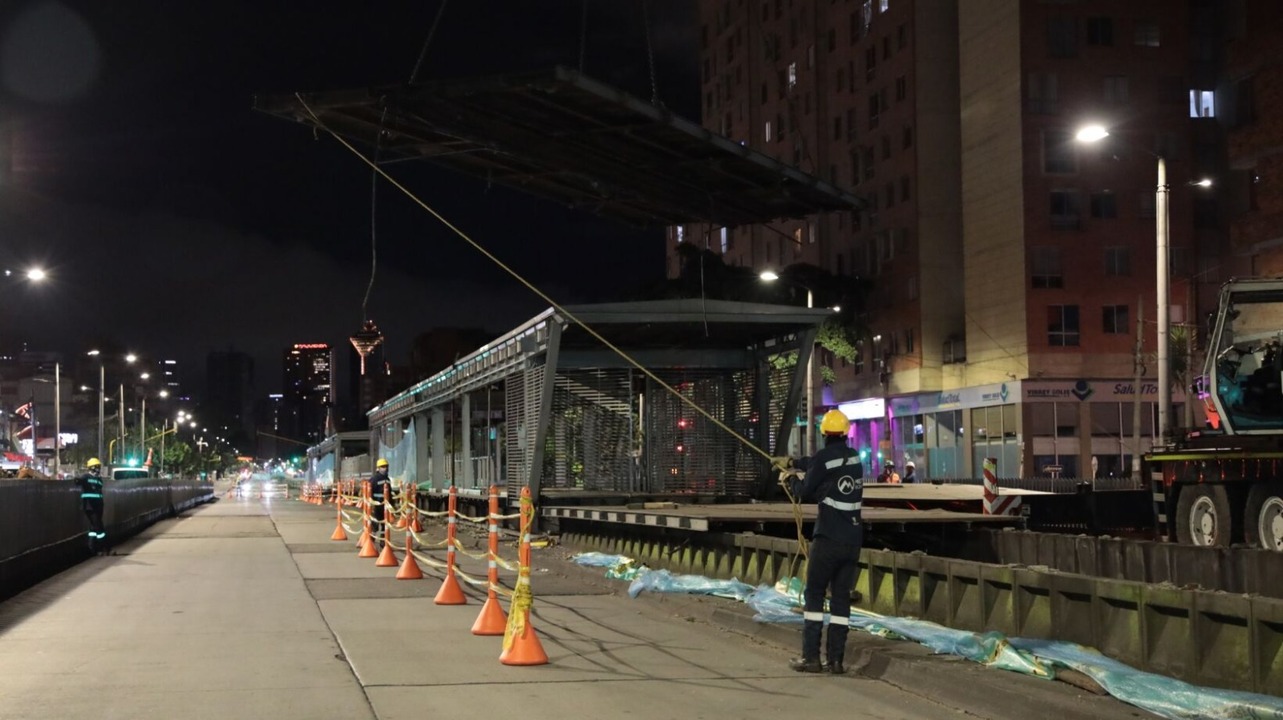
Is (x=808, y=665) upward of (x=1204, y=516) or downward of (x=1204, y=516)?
downward

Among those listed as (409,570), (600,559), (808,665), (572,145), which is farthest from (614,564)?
(808,665)

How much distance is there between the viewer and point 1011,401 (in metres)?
59.7

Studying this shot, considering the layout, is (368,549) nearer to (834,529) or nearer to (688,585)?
(688,585)

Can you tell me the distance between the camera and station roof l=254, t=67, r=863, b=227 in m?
16.9

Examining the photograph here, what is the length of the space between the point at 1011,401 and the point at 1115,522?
32.7 meters

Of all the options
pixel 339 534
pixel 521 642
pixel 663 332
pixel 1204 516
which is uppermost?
pixel 663 332

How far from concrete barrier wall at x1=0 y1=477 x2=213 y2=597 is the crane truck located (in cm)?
1621

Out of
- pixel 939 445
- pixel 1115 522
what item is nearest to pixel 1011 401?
pixel 939 445

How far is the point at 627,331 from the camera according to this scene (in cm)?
2334

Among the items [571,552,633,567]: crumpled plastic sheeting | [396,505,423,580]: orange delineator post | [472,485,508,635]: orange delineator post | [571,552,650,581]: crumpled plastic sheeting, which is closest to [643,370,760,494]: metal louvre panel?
[571,552,650,581]: crumpled plastic sheeting

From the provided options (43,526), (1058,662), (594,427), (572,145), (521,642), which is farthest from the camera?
(594,427)

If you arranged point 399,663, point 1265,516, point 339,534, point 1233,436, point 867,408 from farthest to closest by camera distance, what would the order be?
point 867,408 < point 339,534 < point 1233,436 < point 1265,516 < point 399,663

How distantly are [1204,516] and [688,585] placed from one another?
8583mm

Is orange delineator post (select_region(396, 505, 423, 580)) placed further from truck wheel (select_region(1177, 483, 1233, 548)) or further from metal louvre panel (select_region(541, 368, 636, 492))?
truck wheel (select_region(1177, 483, 1233, 548))
